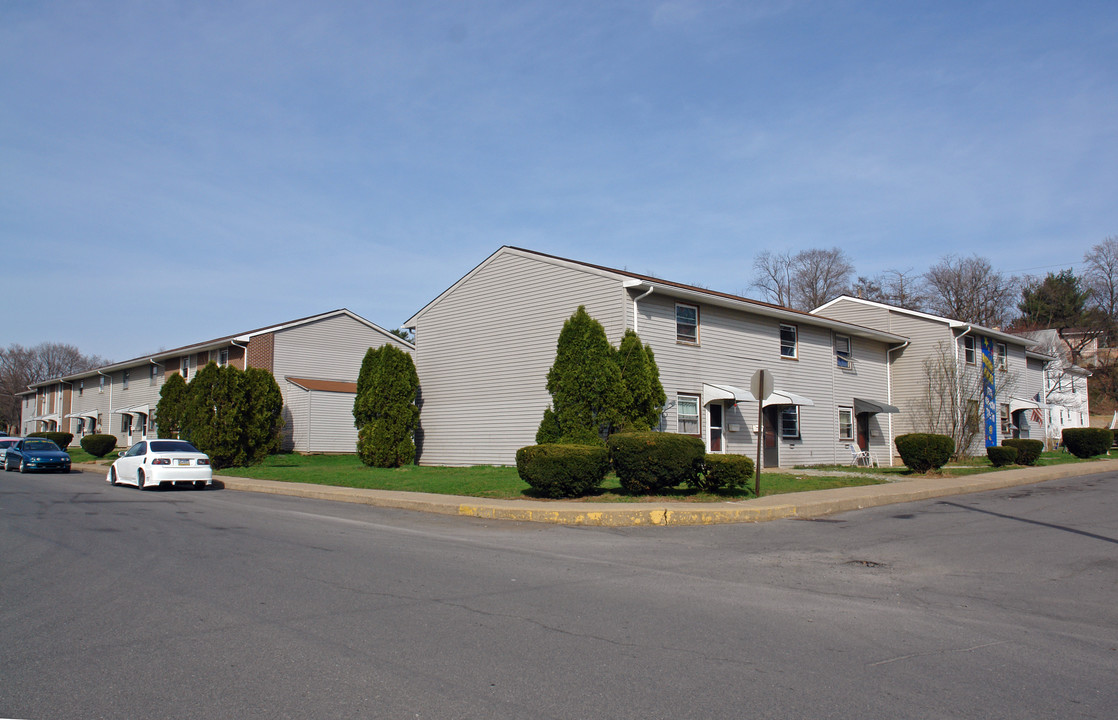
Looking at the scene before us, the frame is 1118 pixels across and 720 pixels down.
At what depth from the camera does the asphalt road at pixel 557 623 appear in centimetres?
455

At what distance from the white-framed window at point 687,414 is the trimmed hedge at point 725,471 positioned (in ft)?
21.8

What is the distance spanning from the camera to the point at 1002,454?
79.0ft

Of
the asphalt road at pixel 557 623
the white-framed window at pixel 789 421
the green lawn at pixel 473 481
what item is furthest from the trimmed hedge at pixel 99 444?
the white-framed window at pixel 789 421

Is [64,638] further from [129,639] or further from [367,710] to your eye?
[367,710]

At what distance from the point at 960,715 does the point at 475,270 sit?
2275cm

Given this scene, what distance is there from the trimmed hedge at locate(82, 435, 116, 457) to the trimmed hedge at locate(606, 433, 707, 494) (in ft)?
107

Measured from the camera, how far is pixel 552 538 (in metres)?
11.5

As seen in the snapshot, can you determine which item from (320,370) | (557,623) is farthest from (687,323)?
(320,370)

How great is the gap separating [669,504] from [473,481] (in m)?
6.36

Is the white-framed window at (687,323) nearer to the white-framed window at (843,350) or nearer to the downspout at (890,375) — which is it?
the white-framed window at (843,350)

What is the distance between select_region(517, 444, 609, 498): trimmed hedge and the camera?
1481cm

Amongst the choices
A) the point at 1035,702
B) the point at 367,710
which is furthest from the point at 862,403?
the point at 367,710

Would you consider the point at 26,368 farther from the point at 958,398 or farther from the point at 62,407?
the point at 958,398

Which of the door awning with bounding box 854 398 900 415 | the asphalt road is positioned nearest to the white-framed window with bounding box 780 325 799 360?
the door awning with bounding box 854 398 900 415
